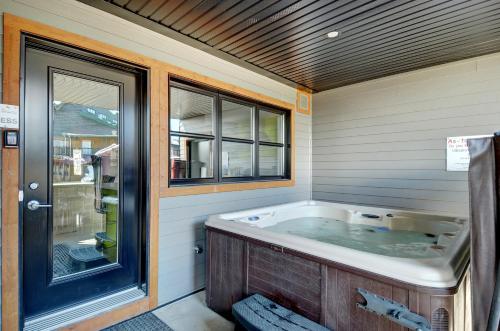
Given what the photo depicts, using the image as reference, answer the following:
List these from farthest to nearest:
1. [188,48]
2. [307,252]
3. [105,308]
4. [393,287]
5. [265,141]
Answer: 1. [265,141]
2. [188,48]
3. [105,308]
4. [307,252]
5. [393,287]

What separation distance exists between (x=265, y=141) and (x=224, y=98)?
969 millimetres

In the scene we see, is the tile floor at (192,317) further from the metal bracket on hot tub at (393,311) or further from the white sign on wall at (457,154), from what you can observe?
the white sign on wall at (457,154)

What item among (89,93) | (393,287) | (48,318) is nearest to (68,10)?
(89,93)

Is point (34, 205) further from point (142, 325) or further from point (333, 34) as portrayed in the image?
point (333, 34)

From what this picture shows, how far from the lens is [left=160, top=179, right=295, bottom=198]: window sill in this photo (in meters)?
2.55

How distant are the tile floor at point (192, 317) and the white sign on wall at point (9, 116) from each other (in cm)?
183

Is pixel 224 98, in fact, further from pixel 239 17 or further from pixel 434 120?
pixel 434 120

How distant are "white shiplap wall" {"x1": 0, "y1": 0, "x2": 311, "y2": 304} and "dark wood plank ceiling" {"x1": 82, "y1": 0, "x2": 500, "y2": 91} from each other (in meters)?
0.14

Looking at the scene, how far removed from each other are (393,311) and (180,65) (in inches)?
101

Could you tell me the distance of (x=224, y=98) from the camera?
3.16 m

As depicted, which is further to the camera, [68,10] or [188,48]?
[188,48]

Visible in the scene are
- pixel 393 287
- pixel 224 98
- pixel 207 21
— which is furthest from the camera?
pixel 224 98

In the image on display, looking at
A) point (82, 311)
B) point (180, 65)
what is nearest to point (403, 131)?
point (180, 65)

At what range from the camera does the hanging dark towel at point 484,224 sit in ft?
3.41
